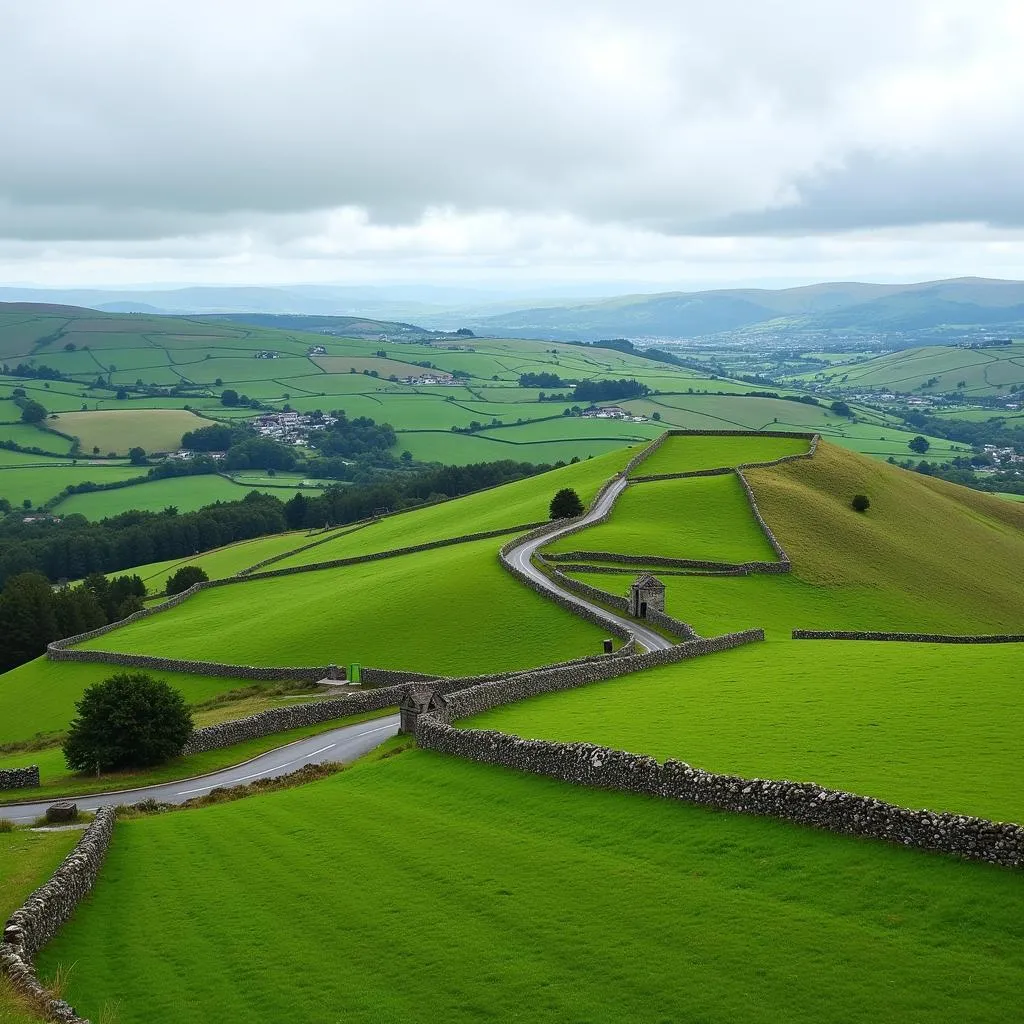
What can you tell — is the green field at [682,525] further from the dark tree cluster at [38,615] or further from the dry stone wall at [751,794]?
the dark tree cluster at [38,615]

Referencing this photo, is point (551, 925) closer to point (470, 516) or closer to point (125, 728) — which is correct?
point (125, 728)

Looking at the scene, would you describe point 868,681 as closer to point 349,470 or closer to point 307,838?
point 307,838

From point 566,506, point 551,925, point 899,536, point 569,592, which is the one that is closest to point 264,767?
point 551,925

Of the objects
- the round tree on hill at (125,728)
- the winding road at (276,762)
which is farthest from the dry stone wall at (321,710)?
the winding road at (276,762)

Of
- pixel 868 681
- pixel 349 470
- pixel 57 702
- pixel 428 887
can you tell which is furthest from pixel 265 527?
pixel 428 887

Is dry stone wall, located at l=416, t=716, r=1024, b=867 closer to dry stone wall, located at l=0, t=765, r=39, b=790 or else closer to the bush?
dry stone wall, located at l=0, t=765, r=39, b=790

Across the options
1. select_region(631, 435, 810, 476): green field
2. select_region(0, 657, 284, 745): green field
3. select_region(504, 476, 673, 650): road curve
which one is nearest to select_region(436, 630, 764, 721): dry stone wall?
select_region(504, 476, 673, 650): road curve
